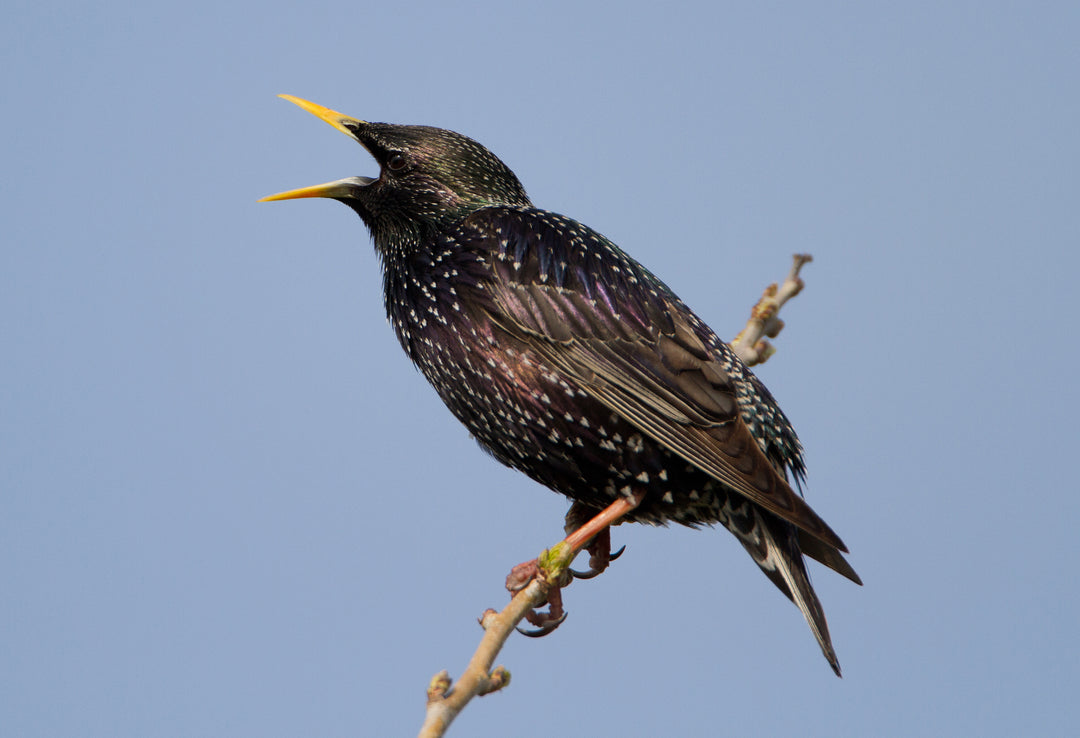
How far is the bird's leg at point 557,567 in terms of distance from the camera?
160 inches

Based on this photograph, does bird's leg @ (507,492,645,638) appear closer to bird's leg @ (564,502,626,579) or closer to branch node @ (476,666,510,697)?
bird's leg @ (564,502,626,579)

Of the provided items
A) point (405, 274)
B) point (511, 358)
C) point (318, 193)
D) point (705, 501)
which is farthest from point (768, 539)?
point (318, 193)

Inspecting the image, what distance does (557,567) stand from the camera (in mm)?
4059

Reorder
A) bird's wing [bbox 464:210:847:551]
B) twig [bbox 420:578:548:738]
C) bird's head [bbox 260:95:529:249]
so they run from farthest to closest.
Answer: bird's head [bbox 260:95:529:249], bird's wing [bbox 464:210:847:551], twig [bbox 420:578:548:738]

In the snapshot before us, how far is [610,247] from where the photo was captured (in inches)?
175

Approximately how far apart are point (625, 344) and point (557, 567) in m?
0.82

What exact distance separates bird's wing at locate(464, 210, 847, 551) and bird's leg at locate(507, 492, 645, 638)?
0.39 m

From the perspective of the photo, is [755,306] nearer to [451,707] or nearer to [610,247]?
[610,247]

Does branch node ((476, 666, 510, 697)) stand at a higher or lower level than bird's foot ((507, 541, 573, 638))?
lower

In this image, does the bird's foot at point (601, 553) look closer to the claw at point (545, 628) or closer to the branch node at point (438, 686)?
the claw at point (545, 628)

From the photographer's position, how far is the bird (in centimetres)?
406

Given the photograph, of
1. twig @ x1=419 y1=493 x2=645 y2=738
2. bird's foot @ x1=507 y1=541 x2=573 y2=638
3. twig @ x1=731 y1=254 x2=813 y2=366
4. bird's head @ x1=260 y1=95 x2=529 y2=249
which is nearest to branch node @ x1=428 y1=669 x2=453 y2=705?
twig @ x1=419 y1=493 x2=645 y2=738

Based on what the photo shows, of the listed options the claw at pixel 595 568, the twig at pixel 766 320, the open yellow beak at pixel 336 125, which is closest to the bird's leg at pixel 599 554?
the claw at pixel 595 568

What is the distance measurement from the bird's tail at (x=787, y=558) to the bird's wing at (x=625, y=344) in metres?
0.24
